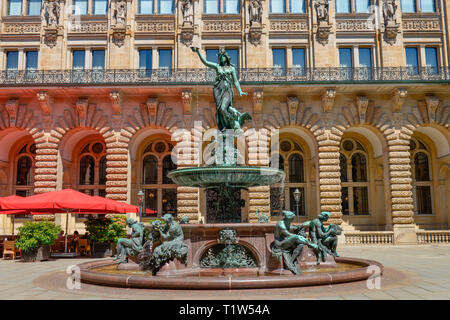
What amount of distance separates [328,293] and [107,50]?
989 inches

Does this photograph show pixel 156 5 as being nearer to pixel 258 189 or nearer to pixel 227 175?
pixel 258 189

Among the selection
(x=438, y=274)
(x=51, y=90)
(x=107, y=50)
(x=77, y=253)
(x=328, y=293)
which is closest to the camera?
(x=328, y=293)

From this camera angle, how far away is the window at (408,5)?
29328 millimetres

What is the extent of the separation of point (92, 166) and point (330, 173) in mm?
17035

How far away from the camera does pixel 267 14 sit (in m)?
29.0

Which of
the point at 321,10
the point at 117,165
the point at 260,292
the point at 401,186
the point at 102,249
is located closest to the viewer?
the point at 260,292

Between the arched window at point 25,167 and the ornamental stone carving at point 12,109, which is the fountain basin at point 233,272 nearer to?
the ornamental stone carving at point 12,109

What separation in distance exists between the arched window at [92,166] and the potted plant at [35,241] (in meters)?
13.2

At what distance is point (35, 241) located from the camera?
16.5m

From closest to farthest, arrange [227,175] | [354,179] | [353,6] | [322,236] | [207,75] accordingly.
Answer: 1. [227,175]
2. [322,236]
3. [207,75]
4. [353,6]
5. [354,179]

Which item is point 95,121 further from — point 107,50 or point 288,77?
point 288,77

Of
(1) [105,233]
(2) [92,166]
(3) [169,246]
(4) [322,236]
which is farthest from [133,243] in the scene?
(2) [92,166]

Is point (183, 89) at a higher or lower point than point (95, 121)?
higher

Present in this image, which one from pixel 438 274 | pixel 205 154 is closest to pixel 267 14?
pixel 205 154
